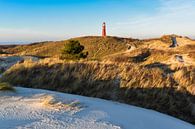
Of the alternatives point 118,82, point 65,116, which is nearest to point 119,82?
point 118,82

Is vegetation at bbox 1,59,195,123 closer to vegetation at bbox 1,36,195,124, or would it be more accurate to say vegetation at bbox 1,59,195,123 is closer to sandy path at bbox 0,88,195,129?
vegetation at bbox 1,36,195,124

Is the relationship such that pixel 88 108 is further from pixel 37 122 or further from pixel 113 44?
pixel 113 44

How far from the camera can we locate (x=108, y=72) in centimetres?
1053

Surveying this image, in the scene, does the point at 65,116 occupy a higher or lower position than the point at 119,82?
higher

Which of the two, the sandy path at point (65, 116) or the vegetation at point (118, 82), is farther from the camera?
the vegetation at point (118, 82)

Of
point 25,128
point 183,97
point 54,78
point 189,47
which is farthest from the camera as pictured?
point 189,47

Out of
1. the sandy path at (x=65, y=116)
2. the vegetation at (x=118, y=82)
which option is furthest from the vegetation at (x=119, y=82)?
the sandy path at (x=65, y=116)

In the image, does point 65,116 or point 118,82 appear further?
point 118,82

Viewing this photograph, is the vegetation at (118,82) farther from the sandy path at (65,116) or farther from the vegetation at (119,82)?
the sandy path at (65,116)

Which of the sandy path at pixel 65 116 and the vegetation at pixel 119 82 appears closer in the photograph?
the sandy path at pixel 65 116

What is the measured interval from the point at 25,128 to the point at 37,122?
1.07 feet

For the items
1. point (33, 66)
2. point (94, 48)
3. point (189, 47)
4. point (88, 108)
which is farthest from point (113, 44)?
point (88, 108)

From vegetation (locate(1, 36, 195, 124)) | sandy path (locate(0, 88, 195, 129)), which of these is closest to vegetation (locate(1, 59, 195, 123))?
vegetation (locate(1, 36, 195, 124))

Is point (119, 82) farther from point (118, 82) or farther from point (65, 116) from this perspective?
point (65, 116)
